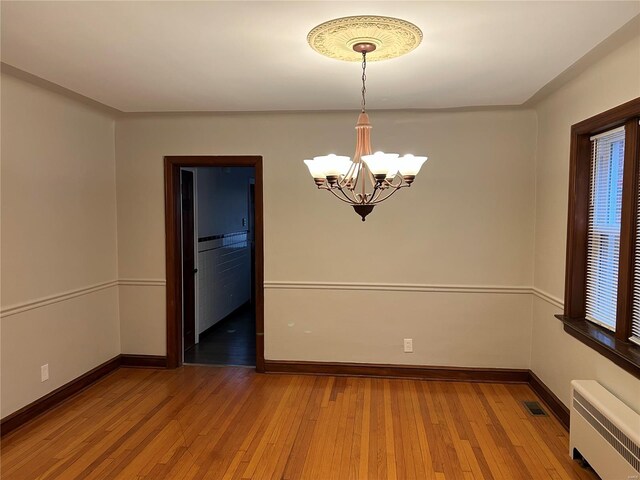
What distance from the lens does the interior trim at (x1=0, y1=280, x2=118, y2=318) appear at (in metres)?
3.05

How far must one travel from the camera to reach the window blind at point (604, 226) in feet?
9.03

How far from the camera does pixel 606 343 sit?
2.63 m

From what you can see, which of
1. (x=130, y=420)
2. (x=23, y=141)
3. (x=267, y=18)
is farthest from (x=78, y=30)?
(x=130, y=420)

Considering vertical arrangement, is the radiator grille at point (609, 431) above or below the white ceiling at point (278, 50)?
below

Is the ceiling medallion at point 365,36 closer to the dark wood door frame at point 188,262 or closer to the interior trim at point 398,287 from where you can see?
the interior trim at point 398,287

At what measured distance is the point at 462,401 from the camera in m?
3.62

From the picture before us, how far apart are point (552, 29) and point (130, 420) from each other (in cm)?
367

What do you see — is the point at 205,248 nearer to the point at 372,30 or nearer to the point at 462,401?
the point at 462,401

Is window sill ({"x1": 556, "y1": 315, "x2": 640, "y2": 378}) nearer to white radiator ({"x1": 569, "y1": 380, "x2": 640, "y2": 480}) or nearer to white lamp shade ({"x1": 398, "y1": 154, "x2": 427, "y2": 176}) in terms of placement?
white radiator ({"x1": 569, "y1": 380, "x2": 640, "y2": 480})

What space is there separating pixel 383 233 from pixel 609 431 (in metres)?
2.24

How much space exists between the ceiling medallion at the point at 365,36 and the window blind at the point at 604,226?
4.85 feet

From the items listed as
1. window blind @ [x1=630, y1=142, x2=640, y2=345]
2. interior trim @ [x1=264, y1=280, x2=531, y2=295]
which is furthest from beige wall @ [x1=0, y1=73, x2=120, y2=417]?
window blind @ [x1=630, y1=142, x2=640, y2=345]

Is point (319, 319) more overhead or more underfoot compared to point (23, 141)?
more underfoot

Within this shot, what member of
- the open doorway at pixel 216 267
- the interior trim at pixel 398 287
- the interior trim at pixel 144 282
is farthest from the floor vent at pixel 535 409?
the interior trim at pixel 144 282
